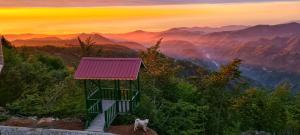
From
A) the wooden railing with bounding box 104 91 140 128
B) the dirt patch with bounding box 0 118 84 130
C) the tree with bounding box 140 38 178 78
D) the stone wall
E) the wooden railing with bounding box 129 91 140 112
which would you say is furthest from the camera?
the tree with bounding box 140 38 178 78

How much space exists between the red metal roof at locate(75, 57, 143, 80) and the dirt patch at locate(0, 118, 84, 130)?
7.92 ft

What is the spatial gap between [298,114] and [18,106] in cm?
2197

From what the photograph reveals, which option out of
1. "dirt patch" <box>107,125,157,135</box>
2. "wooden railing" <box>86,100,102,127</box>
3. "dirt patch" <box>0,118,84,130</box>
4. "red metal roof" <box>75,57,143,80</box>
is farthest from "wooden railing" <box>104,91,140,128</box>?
"dirt patch" <box>0,118,84,130</box>

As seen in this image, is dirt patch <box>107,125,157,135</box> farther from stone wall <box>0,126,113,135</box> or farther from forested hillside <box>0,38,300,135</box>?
stone wall <box>0,126,113,135</box>

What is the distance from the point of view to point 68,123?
20328 mm

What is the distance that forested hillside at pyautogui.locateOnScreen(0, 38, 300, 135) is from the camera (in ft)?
73.2

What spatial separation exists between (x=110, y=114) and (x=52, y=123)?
3.17 meters

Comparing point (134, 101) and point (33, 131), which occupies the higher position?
point (134, 101)

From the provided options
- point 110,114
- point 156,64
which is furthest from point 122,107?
point 156,64

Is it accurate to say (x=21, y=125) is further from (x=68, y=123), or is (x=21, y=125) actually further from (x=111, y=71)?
(x=111, y=71)

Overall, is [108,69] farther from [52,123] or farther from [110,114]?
[52,123]

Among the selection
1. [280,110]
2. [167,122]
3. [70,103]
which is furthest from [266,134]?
[70,103]

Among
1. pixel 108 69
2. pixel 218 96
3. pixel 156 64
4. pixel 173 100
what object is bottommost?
pixel 173 100

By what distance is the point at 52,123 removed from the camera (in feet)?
66.8
